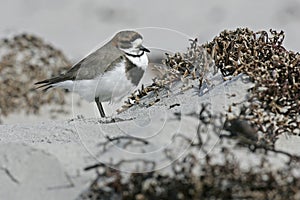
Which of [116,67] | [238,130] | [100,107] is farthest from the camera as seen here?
[100,107]

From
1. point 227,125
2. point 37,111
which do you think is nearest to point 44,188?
point 227,125

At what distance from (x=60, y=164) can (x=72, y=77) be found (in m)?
1.88

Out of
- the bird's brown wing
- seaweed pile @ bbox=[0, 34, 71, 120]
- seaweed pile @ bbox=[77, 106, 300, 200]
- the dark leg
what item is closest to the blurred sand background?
seaweed pile @ bbox=[0, 34, 71, 120]

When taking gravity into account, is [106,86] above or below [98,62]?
below

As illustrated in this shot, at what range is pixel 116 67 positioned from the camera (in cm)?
484

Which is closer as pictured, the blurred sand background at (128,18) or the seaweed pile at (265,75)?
the seaweed pile at (265,75)

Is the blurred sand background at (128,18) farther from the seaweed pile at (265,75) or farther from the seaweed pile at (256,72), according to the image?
the seaweed pile at (265,75)

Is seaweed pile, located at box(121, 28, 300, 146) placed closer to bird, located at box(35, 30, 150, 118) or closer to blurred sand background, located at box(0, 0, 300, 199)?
bird, located at box(35, 30, 150, 118)

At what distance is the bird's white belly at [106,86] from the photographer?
4.86 m

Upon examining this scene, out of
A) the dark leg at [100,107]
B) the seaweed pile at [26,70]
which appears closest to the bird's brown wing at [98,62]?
the dark leg at [100,107]

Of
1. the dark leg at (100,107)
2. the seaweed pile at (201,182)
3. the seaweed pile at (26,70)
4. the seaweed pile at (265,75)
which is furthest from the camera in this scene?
the seaweed pile at (26,70)

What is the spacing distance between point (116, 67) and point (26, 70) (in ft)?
10.6

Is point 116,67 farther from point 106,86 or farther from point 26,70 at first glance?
point 26,70

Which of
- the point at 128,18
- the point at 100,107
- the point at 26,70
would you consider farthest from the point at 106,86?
the point at 128,18
